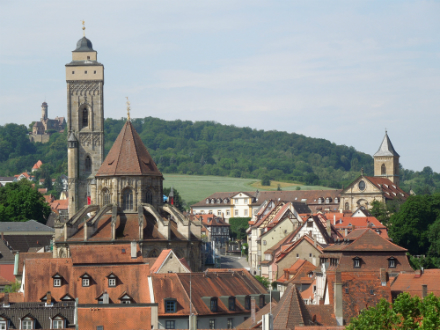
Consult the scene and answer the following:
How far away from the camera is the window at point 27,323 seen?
4912 centimetres

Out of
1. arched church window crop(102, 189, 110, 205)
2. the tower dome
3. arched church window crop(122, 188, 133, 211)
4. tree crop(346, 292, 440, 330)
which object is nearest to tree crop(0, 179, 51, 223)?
the tower dome

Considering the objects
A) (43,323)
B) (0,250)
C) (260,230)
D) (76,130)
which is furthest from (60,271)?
(260,230)

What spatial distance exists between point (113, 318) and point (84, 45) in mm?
64642

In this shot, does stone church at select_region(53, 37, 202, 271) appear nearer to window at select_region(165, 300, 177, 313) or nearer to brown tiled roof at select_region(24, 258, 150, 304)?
brown tiled roof at select_region(24, 258, 150, 304)

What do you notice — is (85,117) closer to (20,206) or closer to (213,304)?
(20,206)

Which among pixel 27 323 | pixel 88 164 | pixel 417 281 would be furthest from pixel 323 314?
pixel 88 164

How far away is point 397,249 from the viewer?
66188 mm

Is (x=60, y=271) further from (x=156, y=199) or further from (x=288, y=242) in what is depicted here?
(x=288, y=242)

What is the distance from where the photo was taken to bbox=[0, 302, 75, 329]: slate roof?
4934 cm

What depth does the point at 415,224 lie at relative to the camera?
101 meters

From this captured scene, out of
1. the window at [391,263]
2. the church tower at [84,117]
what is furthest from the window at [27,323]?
the church tower at [84,117]

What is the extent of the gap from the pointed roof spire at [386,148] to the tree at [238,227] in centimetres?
2730

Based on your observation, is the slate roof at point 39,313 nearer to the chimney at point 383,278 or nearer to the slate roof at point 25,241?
the chimney at point 383,278

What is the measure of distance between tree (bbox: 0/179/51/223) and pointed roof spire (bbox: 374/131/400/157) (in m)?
69.2
